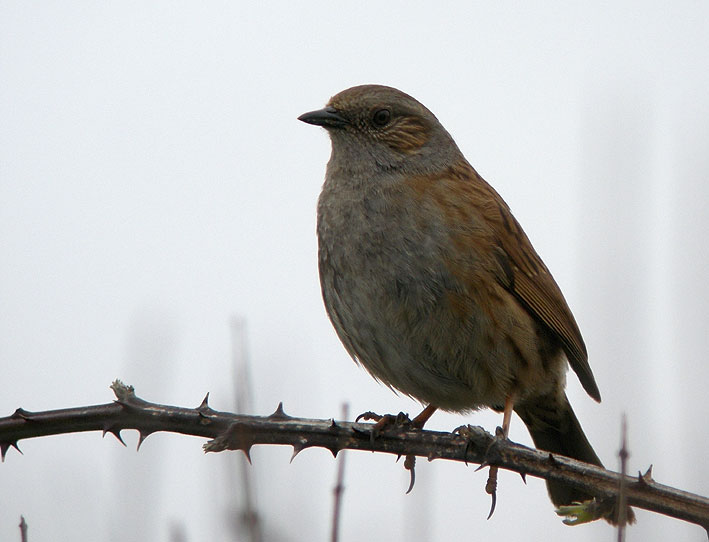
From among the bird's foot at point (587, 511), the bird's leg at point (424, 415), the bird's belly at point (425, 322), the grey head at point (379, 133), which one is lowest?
the bird's foot at point (587, 511)

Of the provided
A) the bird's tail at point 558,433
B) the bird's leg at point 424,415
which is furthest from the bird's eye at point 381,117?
the bird's tail at point 558,433

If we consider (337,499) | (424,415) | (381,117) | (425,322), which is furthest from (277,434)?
(381,117)

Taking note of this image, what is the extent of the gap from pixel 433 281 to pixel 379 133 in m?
1.26

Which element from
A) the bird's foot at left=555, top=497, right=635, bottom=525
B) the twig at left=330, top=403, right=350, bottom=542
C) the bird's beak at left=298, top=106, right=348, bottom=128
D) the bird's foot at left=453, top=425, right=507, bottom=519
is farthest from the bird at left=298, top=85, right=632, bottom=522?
the twig at left=330, top=403, right=350, bottom=542

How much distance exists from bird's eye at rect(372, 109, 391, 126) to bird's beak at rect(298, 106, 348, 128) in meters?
0.19

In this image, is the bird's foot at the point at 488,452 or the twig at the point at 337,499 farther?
the bird's foot at the point at 488,452

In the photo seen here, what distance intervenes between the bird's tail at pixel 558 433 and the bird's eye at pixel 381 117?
6.20 ft

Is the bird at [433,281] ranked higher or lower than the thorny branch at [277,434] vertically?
higher

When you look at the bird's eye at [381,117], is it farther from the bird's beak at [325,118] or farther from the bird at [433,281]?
the bird's beak at [325,118]

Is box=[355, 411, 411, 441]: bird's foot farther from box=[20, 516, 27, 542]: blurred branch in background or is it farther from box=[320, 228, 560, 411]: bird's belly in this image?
box=[20, 516, 27, 542]: blurred branch in background

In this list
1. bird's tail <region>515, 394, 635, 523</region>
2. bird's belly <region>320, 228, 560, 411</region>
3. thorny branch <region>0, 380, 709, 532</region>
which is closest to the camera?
thorny branch <region>0, 380, 709, 532</region>

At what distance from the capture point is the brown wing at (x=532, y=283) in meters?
4.95

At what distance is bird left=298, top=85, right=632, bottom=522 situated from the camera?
177 inches

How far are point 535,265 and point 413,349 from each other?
1.15 metres
